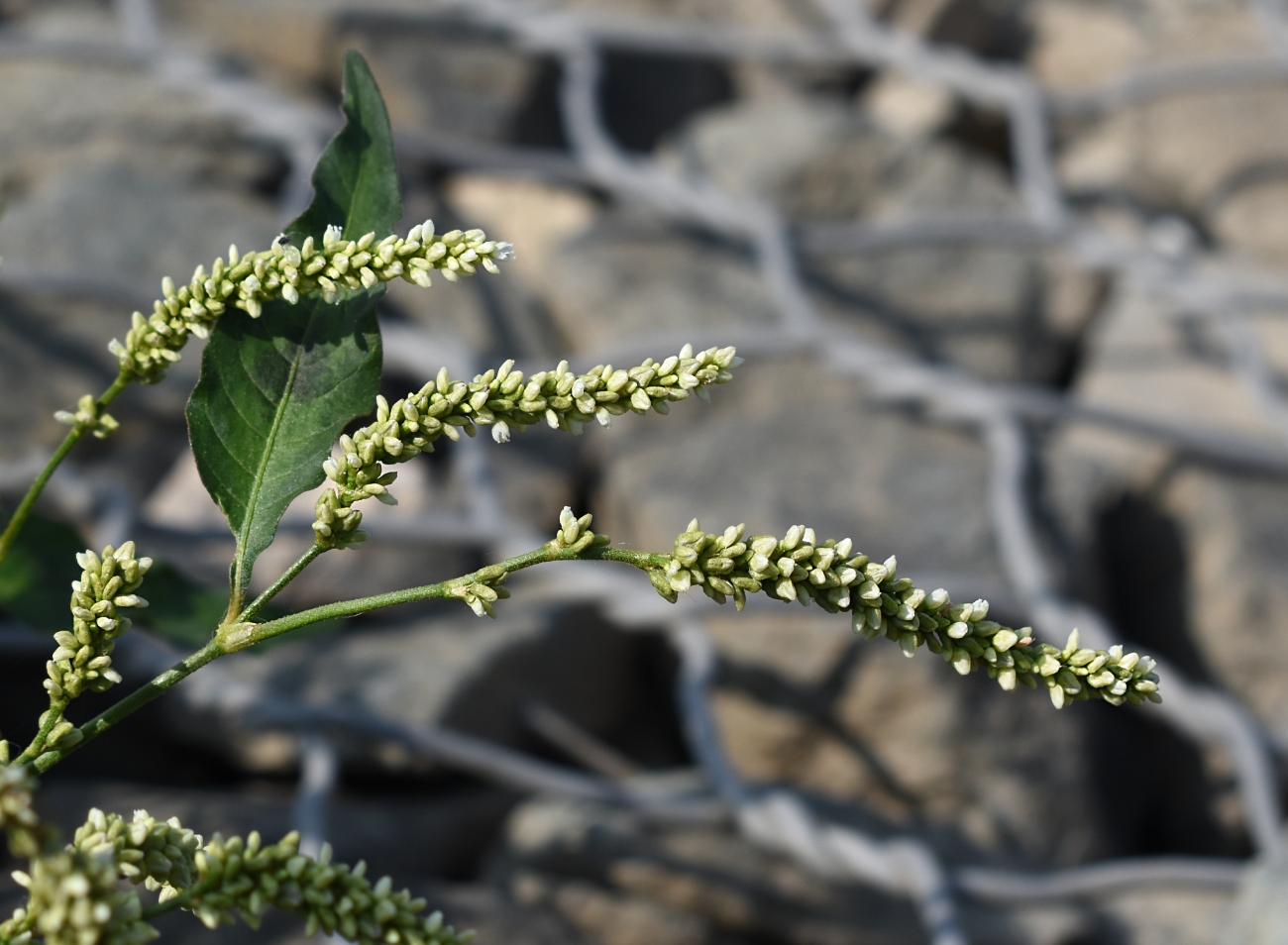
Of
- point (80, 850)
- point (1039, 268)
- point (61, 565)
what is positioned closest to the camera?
point (80, 850)

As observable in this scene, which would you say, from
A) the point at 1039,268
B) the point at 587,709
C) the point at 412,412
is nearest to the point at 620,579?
the point at 587,709

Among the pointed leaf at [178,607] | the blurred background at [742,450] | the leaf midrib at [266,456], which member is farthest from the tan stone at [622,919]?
the leaf midrib at [266,456]

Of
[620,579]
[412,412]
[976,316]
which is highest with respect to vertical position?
[976,316]

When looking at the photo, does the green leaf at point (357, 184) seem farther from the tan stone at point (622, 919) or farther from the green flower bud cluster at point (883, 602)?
the tan stone at point (622, 919)

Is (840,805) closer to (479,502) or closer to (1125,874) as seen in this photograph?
(1125,874)

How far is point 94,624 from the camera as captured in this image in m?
0.21

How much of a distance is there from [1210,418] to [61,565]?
1118 millimetres

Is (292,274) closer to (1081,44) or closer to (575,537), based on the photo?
(575,537)

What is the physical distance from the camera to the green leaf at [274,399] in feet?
0.82

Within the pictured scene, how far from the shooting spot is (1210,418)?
1.20 meters

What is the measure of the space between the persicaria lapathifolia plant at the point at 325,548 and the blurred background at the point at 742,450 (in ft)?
1.43

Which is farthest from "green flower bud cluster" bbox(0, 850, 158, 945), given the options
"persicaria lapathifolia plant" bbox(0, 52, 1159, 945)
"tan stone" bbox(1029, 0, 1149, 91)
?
"tan stone" bbox(1029, 0, 1149, 91)

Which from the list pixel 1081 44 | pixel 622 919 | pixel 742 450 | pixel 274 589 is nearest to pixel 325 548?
pixel 274 589

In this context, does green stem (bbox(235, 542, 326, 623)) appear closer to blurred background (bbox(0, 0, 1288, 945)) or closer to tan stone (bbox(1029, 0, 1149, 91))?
blurred background (bbox(0, 0, 1288, 945))
